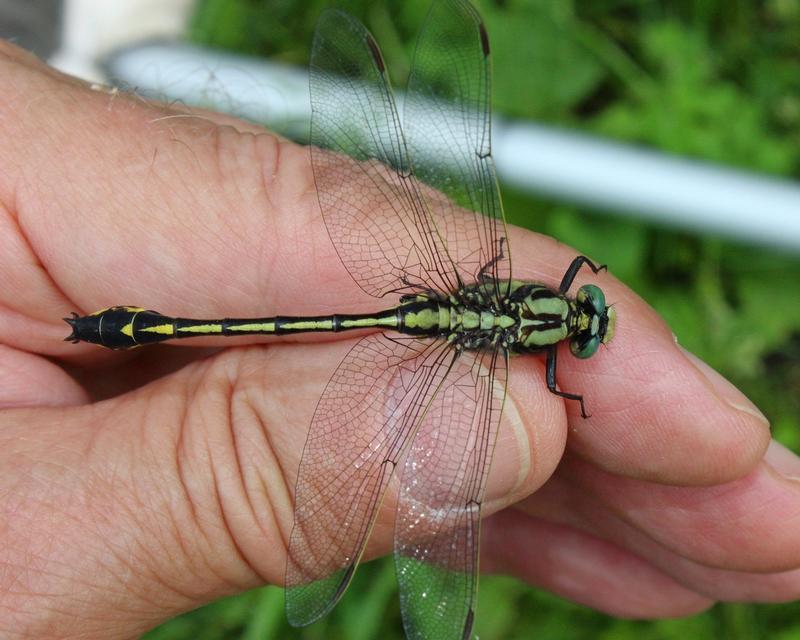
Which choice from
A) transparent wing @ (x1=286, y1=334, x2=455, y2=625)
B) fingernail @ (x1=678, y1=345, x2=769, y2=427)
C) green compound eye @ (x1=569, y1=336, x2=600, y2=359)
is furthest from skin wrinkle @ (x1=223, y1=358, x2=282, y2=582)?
fingernail @ (x1=678, y1=345, x2=769, y2=427)

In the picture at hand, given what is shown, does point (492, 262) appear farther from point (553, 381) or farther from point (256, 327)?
A: point (256, 327)

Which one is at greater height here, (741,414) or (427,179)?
(427,179)

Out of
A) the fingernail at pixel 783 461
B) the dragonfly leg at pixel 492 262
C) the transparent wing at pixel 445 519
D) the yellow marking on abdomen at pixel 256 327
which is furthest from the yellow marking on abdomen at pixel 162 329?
the fingernail at pixel 783 461

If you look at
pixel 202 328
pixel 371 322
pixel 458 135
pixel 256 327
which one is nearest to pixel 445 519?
pixel 371 322

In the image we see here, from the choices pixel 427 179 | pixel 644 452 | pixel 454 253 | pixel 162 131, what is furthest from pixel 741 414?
pixel 162 131

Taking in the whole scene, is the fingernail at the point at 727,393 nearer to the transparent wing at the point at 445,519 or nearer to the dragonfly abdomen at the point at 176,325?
the transparent wing at the point at 445,519

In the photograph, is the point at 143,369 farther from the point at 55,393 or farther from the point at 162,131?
the point at 162,131
